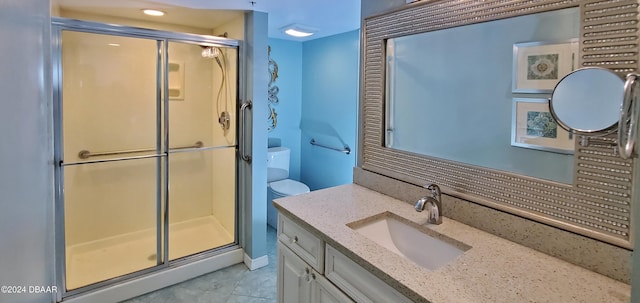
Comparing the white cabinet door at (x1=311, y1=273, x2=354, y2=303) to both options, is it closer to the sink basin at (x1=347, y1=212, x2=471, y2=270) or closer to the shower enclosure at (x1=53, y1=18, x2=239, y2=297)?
the sink basin at (x1=347, y1=212, x2=471, y2=270)

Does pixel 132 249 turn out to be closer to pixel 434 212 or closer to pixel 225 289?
pixel 225 289

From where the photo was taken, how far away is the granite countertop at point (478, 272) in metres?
0.90

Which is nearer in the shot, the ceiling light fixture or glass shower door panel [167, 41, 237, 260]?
glass shower door panel [167, 41, 237, 260]

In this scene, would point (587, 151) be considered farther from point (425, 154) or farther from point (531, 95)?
point (425, 154)

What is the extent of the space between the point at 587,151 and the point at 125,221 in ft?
10.7

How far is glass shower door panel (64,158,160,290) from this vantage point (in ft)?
8.47

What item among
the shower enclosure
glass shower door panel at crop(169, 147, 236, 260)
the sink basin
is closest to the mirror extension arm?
the sink basin

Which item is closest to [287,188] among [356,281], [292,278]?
[292,278]

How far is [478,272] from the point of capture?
101 centimetres

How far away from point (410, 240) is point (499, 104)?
66 centimetres

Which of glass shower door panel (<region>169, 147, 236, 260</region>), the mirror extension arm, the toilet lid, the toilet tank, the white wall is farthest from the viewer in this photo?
the toilet tank

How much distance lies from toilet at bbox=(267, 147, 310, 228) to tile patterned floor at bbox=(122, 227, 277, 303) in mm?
795

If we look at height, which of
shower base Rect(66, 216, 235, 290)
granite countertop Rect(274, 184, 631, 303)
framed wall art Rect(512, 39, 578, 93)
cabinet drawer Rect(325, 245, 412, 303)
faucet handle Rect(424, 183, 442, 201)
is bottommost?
shower base Rect(66, 216, 235, 290)

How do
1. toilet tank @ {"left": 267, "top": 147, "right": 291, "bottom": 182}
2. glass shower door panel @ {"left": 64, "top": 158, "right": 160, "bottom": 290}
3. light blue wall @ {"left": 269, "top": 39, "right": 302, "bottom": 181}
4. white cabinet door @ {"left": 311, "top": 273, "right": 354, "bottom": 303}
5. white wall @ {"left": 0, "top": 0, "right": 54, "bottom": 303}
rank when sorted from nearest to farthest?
1. white wall @ {"left": 0, "top": 0, "right": 54, "bottom": 303}
2. white cabinet door @ {"left": 311, "top": 273, "right": 354, "bottom": 303}
3. glass shower door panel @ {"left": 64, "top": 158, "right": 160, "bottom": 290}
4. toilet tank @ {"left": 267, "top": 147, "right": 291, "bottom": 182}
5. light blue wall @ {"left": 269, "top": 39, "right": 302, "bottom": 181}
